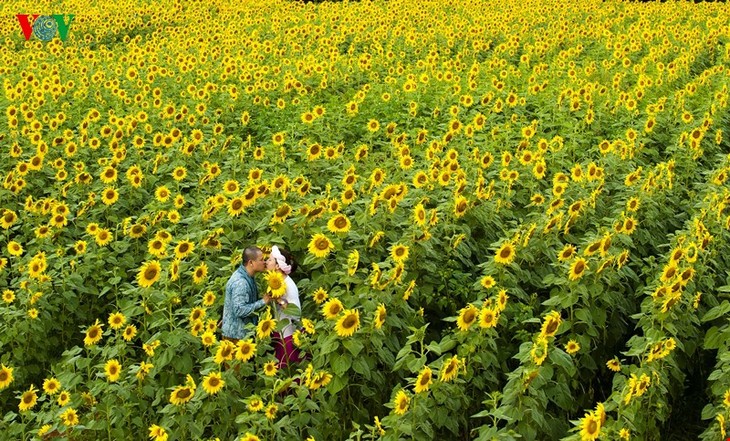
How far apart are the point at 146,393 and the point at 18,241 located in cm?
296

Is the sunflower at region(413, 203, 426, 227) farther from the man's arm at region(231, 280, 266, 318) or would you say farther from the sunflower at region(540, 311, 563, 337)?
the sunflower at region(540, 311, 563, 337)

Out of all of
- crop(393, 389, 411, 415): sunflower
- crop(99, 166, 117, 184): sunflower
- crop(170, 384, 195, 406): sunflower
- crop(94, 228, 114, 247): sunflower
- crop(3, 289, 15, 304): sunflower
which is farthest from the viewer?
crop(99, 166, 117, 184): sunflower

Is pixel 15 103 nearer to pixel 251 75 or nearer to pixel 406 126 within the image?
pixel 251 75

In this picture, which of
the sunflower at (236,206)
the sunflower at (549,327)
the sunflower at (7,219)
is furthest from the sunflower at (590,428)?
the sunflower at (7,219)

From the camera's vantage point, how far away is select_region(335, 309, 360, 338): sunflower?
473 cm

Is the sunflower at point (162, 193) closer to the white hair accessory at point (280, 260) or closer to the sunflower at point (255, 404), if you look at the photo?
the white hair accessory at point (280, 260)

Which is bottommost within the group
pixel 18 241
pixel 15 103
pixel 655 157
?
pixel 655 157

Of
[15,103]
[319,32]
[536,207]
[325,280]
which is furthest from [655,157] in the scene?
[319,32]

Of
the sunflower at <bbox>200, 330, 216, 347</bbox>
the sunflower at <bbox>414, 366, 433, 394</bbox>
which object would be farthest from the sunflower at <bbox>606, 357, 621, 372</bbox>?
the sunflower at <bbox>200, 330, 216, 347</bbox>

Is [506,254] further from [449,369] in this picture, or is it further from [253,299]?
[253,299]

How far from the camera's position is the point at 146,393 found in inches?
197

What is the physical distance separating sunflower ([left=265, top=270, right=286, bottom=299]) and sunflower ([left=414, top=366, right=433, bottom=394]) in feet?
4.19

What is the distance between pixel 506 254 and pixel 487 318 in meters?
0.82

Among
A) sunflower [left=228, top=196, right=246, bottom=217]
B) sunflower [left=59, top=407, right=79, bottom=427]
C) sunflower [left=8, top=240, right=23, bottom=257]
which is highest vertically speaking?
sunflower [left=228, top=196, right=246, bottom=217]
